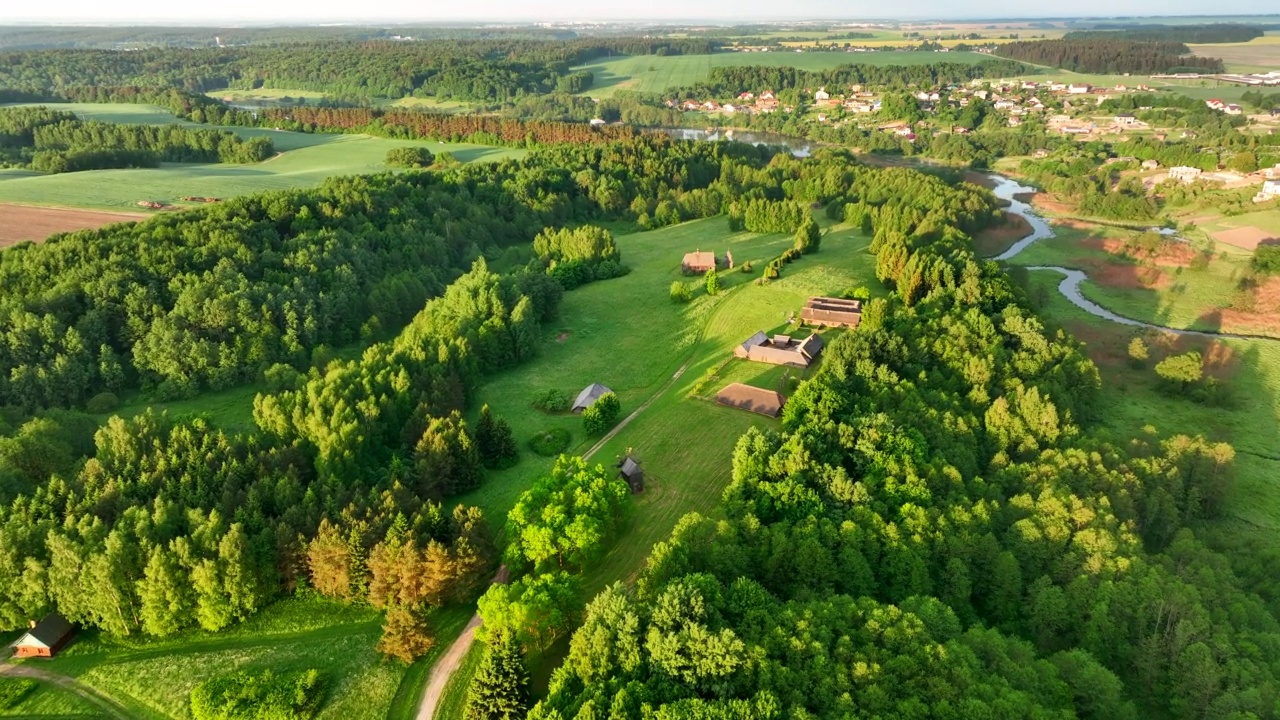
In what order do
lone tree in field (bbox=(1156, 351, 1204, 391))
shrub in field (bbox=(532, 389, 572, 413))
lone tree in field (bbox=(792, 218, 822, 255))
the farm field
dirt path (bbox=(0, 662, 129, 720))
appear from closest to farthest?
dirt path (bbox=(0, 662, 129, 720))
shrub in field (bbox=(532, 389, 572, 413))
lone tree in field (bbox=(1156, 351, 1204, 391))
the farm field
lone tree in field (bbox=(792, 218, 822, 255))

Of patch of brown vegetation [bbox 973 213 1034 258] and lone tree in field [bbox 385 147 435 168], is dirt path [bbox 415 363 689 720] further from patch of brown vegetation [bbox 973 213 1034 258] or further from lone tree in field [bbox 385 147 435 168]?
lone tree in field [bbox 385 147 435 168]

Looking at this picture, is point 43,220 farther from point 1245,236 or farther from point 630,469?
point 1245,236

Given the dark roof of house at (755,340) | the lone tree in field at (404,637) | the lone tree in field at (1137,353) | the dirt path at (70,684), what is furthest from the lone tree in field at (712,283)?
the dirt path at (70,684)

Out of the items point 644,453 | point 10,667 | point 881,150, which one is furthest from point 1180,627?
point 881,150

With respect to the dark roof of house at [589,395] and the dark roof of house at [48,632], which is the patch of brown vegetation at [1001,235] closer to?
the dark roof of house at [589,395]

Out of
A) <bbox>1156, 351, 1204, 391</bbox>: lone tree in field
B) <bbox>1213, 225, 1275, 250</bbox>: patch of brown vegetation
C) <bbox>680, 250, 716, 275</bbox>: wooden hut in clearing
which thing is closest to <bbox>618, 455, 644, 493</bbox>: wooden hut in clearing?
<bbox>680, 250, 716, 275</bbox>: wooden hut in clearing

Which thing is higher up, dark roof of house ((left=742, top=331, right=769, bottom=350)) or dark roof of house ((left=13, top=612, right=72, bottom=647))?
dark roof of house ((left=742, top=331, right=769, bottom=350))

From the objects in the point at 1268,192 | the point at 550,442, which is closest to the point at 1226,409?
the point at 550,442

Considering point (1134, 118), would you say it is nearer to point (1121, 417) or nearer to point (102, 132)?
point (1121, 417)
